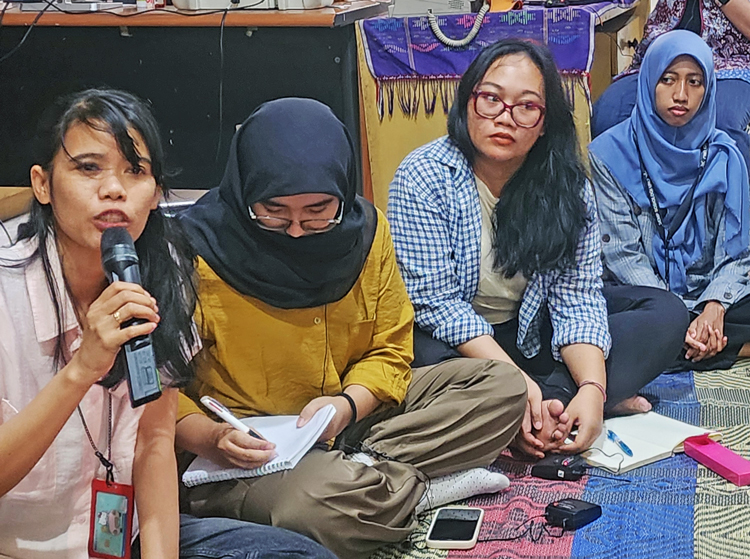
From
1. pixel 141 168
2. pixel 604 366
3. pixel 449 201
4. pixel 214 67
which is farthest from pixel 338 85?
pixel 141 168

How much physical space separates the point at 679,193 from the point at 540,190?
1.91 ft

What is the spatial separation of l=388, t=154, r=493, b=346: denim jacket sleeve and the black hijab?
352mm

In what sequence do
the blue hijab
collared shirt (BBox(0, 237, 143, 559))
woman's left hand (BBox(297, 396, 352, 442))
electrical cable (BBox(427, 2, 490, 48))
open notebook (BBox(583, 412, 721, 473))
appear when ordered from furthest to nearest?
1. electrical cable (BBox(427, 2, 490, 48))
2. the blue hijab
3. open notebook (BBox(583, 412, 721, 473))
4. woman's left hand (BBox(297, 396, 352, 442))
5. collared shirt (BBox(0, 237, 143, 559))

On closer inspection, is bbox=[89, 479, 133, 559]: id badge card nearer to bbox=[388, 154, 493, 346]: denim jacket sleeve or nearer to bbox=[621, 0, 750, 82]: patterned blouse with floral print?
bbox=[388, 154, 493, 346]: denim jacket sleeve

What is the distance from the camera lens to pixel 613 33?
349 cm

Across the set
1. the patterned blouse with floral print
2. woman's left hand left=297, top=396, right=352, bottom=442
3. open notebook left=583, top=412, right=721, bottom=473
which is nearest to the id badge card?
woman's left hand left=297, top=396, right=352, bottom=442

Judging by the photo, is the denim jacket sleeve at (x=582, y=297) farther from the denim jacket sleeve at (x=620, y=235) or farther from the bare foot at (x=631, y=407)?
the denim jacket sleeve at (x=620, y=235)

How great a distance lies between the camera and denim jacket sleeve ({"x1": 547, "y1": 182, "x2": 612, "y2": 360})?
6.88 ft

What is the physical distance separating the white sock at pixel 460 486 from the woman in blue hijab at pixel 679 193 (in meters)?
0.80

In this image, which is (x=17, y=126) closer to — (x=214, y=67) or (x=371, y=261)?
(x=214, y=67)

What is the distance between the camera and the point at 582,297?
6.99 feet

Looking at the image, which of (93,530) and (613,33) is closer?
(93,530)

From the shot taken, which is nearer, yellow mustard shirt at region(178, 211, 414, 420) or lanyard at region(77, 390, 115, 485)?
lanyard at region(77, 390, 115, 485)

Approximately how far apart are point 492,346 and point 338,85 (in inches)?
38.6
